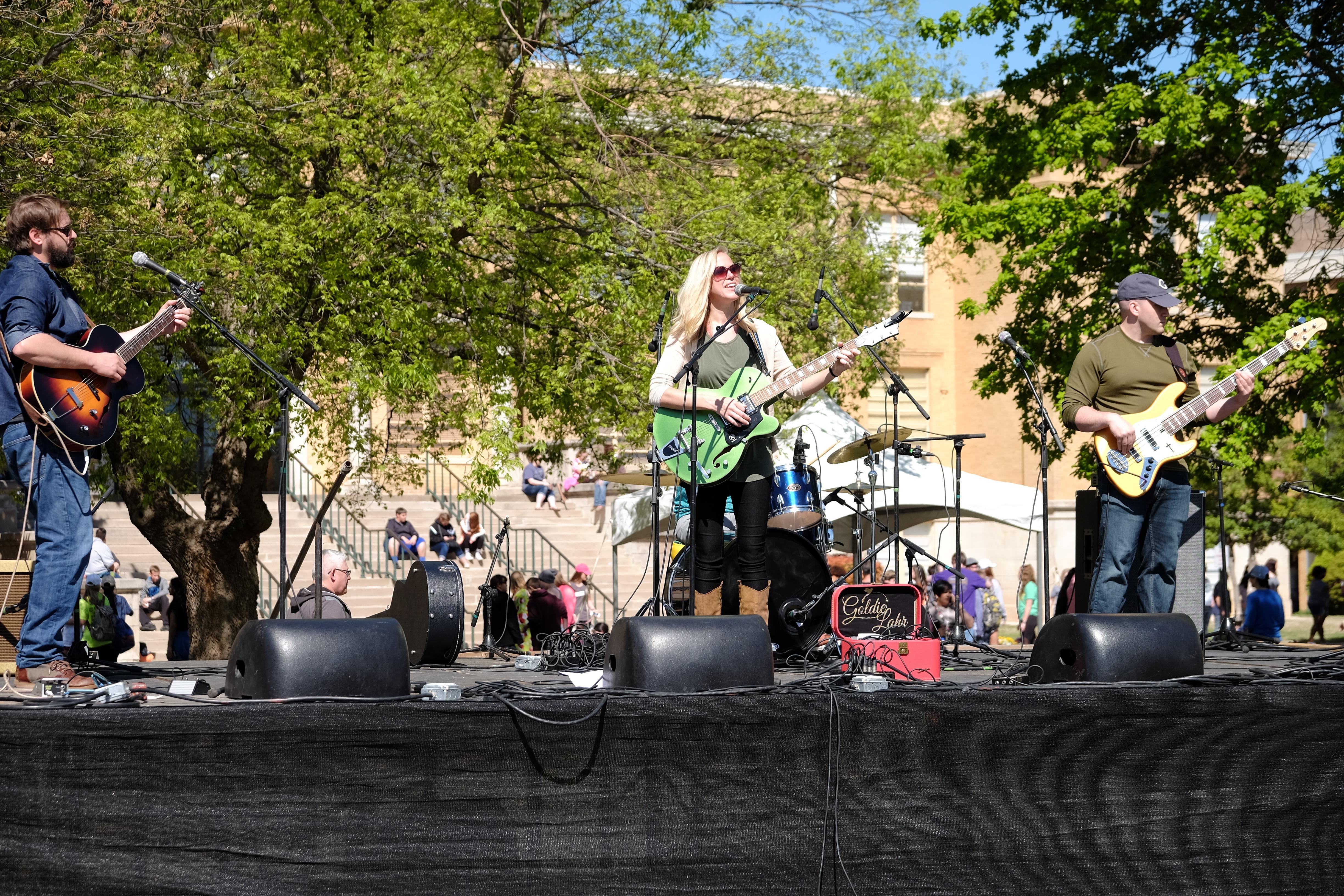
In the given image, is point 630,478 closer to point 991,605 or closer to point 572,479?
point 991,605

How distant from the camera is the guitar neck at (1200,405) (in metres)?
6.41

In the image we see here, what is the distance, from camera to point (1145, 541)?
21.4 feet

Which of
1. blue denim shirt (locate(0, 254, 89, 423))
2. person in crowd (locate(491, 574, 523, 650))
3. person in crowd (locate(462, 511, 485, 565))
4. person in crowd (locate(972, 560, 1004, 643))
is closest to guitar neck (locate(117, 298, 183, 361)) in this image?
blue denim shirt (locate(0, 254, 89, 423))

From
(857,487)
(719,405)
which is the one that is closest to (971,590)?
(857,487)

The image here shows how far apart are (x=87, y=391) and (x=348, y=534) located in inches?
833

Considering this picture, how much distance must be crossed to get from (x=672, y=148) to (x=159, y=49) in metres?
5.53

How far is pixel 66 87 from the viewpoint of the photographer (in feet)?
36.1

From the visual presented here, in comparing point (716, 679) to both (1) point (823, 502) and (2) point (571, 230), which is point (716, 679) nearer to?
(1) point (823, 502)

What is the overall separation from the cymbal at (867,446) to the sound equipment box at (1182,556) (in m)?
1.82

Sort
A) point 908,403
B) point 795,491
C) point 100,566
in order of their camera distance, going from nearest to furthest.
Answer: point 795,491 → point 100,566 → point 908,403

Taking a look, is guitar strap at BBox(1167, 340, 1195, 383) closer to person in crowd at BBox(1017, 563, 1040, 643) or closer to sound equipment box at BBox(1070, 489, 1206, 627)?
sound equipment box at BBox(1070, 489, 1206, 627)

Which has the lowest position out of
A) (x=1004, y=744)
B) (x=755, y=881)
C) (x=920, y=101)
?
(x=755, y=881)

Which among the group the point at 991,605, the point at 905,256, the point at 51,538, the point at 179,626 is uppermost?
the point at 905,256

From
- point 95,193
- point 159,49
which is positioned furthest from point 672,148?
point 95,193
